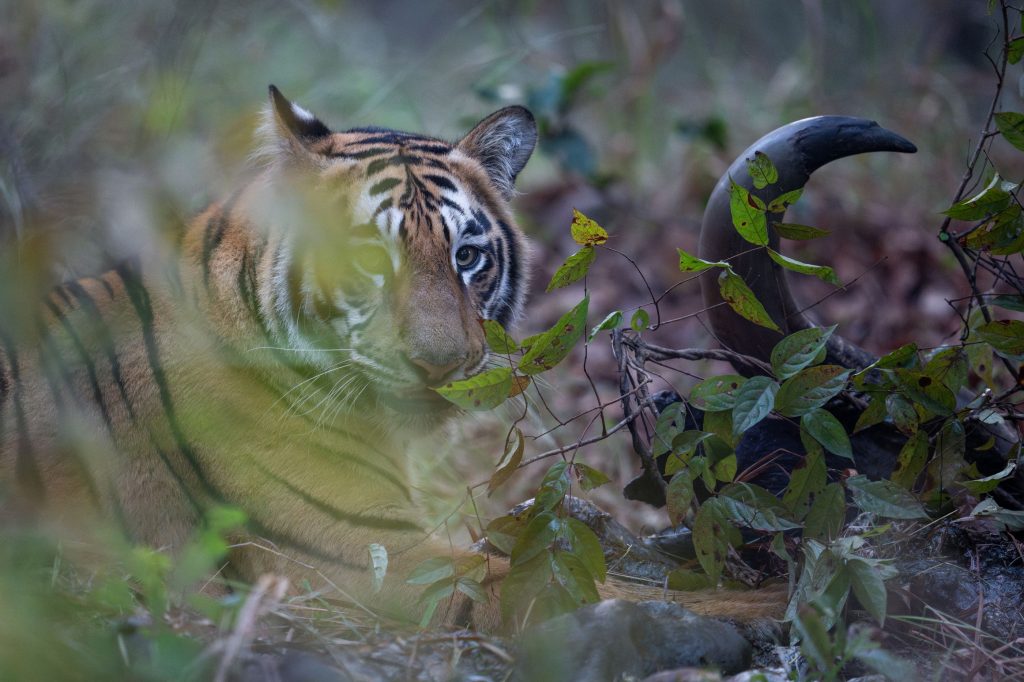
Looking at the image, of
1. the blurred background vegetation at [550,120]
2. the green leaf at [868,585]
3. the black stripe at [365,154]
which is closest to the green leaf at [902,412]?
the green leaf at [868,585]

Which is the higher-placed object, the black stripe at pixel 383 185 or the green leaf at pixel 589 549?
the black stripe at pixel 383 185

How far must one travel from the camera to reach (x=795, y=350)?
242cm

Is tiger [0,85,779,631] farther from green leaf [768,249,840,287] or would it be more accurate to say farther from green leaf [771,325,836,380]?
green leaf [768,249,840,287]

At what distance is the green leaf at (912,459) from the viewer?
258 centimetres

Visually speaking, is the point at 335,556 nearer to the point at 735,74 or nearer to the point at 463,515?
the point at 463,515

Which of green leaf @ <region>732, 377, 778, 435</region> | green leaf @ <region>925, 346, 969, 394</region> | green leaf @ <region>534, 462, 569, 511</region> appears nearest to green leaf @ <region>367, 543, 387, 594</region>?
green leaf @ <region>534, 462, 569, 511</region>

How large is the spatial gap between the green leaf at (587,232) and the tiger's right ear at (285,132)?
1160 mm

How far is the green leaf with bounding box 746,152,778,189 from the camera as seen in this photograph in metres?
2.50

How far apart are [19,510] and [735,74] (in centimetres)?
950

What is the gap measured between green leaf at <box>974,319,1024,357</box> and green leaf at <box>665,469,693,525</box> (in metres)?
0.89

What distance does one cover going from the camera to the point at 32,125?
5305 millimetres

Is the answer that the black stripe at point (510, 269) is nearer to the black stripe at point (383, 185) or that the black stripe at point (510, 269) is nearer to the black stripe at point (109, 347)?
the black stripe at point (383, 185)

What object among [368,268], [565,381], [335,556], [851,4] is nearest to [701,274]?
[368,268]


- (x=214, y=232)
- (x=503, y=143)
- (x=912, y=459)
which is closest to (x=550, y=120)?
(x=503, y=143)
